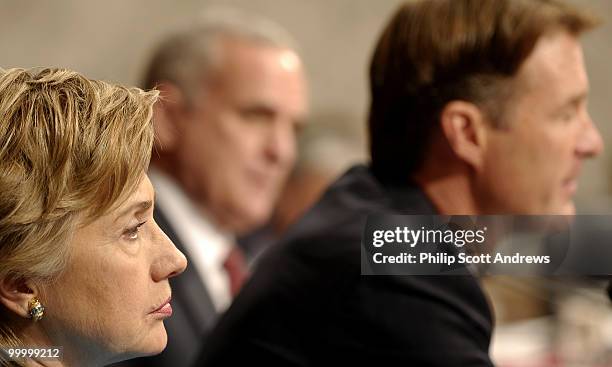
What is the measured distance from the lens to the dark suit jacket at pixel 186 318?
1442 mm

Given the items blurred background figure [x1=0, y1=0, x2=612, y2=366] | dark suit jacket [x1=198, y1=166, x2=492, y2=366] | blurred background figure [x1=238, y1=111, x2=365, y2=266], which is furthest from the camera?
blurred background figure [x1=238, y1=111, x2=365, y2=266]

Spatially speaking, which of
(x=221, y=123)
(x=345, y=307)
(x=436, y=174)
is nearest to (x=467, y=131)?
(x=436, y=174)

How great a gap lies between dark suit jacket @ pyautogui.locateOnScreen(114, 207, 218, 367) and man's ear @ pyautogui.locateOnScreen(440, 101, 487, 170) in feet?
1.46

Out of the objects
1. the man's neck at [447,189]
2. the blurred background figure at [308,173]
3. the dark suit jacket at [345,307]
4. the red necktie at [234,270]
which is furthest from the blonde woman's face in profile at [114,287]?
the blurred background figure at [308,173]

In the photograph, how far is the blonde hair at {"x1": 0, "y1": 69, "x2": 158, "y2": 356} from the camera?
2.37 feet

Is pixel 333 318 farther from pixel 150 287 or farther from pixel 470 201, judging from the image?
pixel 150 287

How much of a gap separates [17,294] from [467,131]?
2.00 feet

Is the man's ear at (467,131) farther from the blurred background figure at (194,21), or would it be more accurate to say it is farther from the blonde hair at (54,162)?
the blurred background figure at (194,21)

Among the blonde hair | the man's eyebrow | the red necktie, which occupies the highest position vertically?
the blonde hair

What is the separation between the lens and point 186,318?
1.61 m

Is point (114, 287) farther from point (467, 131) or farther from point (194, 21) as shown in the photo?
point (194, 21)

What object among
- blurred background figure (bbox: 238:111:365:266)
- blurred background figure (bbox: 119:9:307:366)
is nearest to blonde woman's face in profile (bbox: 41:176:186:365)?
blurred background figure (bbox: 119:9:307:366)

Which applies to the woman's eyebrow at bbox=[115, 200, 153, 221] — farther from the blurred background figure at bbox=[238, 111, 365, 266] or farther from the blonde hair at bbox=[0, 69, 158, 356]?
the blurred background figure at bbox=[238, 111, 365, 266]

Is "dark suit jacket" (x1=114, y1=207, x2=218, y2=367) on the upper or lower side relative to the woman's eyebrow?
lower
